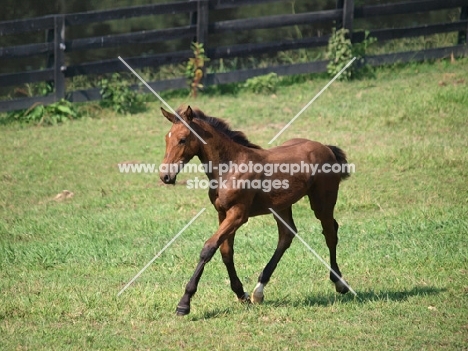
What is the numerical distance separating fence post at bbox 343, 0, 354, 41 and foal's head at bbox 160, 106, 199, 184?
1102 cm

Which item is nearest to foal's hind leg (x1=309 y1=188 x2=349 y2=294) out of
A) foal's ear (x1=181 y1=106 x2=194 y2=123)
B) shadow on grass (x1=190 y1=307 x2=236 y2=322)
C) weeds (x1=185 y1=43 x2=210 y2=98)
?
shadow on grass (x1=190 y1=307 x2=236 y2=322)

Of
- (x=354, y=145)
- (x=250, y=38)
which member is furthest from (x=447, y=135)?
(x=250, y=38)

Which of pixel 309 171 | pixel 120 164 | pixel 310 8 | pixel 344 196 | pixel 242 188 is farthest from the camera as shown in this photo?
pixel 310 8

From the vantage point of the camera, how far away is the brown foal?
7.82m

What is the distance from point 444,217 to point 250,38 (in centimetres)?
1005

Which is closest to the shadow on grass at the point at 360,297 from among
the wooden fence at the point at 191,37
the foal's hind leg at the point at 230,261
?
the foal's hind leg at the point at 230,261

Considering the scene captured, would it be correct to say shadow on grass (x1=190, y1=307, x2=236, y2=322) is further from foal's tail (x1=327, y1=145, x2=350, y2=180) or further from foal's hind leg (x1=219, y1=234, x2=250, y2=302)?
foal's tail (x1=327, y1=145, x2=350, y2=180)

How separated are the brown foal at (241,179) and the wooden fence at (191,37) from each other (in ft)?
30.3

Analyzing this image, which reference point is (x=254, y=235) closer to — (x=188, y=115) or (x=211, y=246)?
(x=211, y=246)

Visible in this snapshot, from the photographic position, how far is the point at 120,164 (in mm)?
14688

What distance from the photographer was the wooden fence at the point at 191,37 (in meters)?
17.0

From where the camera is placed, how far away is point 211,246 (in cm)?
782

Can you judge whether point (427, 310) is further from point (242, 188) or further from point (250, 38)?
point (250, 38)

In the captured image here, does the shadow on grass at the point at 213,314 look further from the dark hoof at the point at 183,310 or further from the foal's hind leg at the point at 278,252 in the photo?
the foal's hind leg at the point at 278,252
